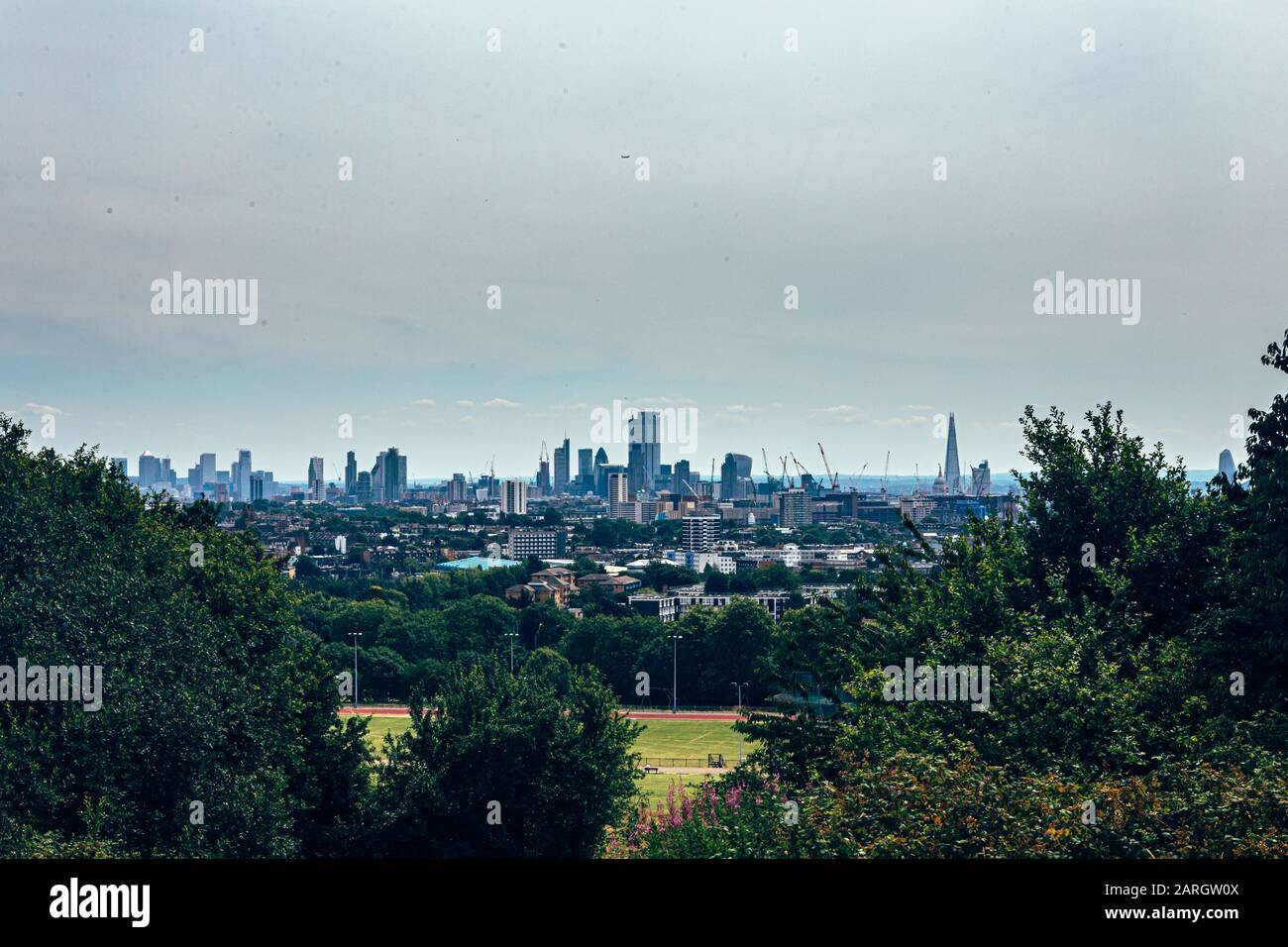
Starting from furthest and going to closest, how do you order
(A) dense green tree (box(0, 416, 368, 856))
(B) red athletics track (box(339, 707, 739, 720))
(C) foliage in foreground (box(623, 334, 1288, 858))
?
(B) red athletics track (box(339, 707, 739, 720)) → (A) dense green tree (box(0, 416, 368, 856)) → (C) foliage in foreground (box(623, 334, 1288, 858))

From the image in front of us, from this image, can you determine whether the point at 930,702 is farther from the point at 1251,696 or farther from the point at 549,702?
the point at 549,702

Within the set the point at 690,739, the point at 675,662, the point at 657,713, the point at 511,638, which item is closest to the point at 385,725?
the point at 690,739

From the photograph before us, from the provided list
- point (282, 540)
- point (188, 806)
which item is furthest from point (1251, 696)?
point (282, 540)

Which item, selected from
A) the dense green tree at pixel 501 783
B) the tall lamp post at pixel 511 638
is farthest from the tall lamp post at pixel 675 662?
the dense green tree at pixel 501 783

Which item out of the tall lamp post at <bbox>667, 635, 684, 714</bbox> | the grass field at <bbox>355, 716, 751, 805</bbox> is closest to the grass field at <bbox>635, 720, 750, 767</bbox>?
the grass field at <bbox>355, 716, 751, 805</bbox>

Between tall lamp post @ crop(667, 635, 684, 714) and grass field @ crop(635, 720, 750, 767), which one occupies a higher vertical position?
tall lamp post @ crop(667, 635, 684, 714)
